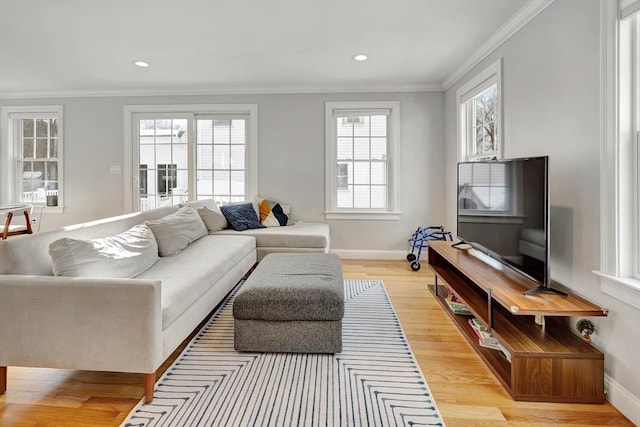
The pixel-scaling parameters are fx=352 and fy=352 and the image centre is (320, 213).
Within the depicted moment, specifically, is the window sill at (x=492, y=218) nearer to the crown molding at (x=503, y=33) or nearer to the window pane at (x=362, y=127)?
the crown molding at (x=503, y=33)

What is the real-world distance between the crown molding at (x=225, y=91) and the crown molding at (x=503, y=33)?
641 mm

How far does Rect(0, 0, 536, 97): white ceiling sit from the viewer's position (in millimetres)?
2645

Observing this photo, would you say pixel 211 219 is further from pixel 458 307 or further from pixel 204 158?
pixel 458 307

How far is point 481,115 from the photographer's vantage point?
372 cm

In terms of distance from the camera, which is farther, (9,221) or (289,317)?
(9,221)

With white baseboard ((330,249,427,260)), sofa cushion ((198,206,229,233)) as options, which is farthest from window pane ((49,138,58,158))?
white baseboard ((330,249,427,260))

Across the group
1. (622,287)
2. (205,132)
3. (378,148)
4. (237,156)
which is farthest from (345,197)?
(622,287)

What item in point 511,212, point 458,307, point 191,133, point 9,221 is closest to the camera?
point 511,212

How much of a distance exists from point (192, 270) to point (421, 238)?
297 centimetres

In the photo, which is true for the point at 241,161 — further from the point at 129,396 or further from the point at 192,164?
the point at 129,396

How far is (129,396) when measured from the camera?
1.74 m

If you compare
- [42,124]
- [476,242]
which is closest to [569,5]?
[476,242]

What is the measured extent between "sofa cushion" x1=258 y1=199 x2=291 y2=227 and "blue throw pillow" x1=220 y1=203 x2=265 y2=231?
0.09 m

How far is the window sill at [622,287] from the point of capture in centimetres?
157
